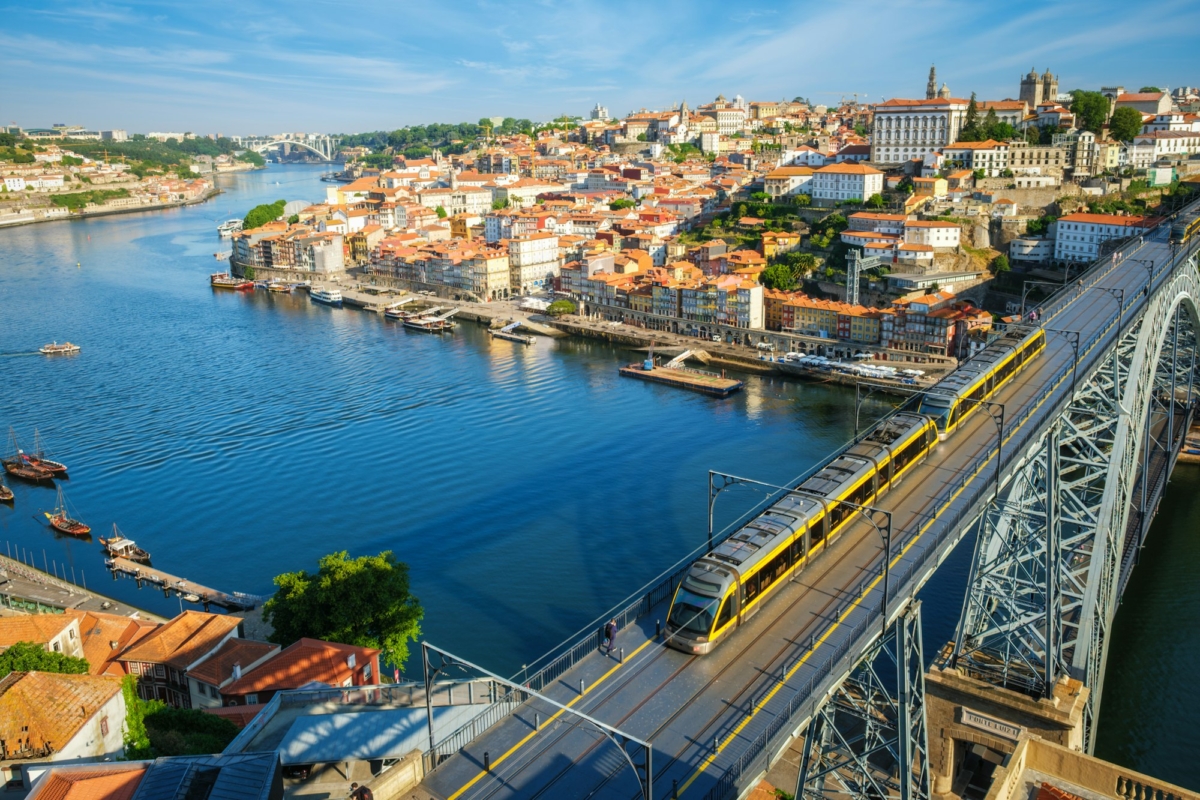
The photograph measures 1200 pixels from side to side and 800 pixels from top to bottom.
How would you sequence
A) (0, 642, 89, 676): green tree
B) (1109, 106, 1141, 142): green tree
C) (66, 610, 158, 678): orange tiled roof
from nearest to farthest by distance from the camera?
1. (0, 642, 89, 676): green tree
2. (66, 610, 158, 678): orange tiled roof
3. (1109, 106, 1141, 142): green tree

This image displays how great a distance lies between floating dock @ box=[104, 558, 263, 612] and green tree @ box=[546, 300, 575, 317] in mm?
32205

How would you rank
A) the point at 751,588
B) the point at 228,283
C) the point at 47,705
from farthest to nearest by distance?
the point at 228,283, the point at 47,705, the point at 751,588

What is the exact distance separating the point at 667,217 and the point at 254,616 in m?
48.9

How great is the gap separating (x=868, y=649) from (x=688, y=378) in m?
31.0

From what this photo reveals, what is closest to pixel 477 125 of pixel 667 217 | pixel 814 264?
pixel 667 217

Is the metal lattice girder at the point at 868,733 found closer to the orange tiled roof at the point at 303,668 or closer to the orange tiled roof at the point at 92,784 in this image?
the orange tiled roof at the point at 92,784

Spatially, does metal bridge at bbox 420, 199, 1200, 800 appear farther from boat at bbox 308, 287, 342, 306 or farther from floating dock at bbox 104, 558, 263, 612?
boat at bbox 308, 287, 342, 306

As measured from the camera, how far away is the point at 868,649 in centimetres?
872

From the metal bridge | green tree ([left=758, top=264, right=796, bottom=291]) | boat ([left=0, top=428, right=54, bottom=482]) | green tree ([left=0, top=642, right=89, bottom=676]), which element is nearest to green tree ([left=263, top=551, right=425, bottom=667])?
the metal bridge

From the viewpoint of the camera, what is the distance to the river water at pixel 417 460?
2091cm

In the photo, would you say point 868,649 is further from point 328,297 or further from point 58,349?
point 328,297

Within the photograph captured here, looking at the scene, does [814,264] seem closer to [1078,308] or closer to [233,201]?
[1078,308]

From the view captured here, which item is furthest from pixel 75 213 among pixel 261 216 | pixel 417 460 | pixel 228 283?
pixel 417 460

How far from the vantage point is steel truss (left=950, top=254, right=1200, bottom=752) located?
13094 millimetres
